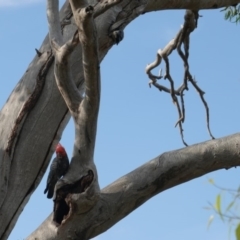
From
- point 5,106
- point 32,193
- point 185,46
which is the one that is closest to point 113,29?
point 5,106

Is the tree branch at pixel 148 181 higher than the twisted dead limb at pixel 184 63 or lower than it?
lower

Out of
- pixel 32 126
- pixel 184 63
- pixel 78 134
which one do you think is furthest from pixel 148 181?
pixel 184 63

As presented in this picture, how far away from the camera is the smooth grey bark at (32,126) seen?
2410 millimetres

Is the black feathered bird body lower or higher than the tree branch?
higher

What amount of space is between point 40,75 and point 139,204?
24.7 inches

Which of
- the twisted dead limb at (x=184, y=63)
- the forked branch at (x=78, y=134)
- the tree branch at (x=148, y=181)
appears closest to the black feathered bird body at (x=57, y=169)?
the forked branch at (x=78, y=134)

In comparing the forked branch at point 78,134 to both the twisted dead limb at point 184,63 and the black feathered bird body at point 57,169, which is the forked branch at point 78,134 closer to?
the black feathered bird body at point 57,169

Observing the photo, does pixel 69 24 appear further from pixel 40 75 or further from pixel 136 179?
pixel 136 179

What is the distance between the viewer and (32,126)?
2.46 metres

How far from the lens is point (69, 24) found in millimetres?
2637

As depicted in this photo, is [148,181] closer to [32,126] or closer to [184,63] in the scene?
[32,126]

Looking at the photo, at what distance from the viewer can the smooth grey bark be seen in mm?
2410

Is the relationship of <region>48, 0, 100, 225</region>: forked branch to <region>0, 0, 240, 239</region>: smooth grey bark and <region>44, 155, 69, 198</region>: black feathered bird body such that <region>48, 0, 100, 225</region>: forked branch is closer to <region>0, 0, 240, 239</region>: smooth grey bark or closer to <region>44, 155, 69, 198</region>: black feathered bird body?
<region>44, 155, 69, 198</region>: black feathered bird body

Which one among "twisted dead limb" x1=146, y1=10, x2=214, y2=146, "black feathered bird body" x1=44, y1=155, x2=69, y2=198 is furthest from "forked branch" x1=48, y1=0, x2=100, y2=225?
"twisted dead limb" x1=146, y1=10, x2=214, y2=146
